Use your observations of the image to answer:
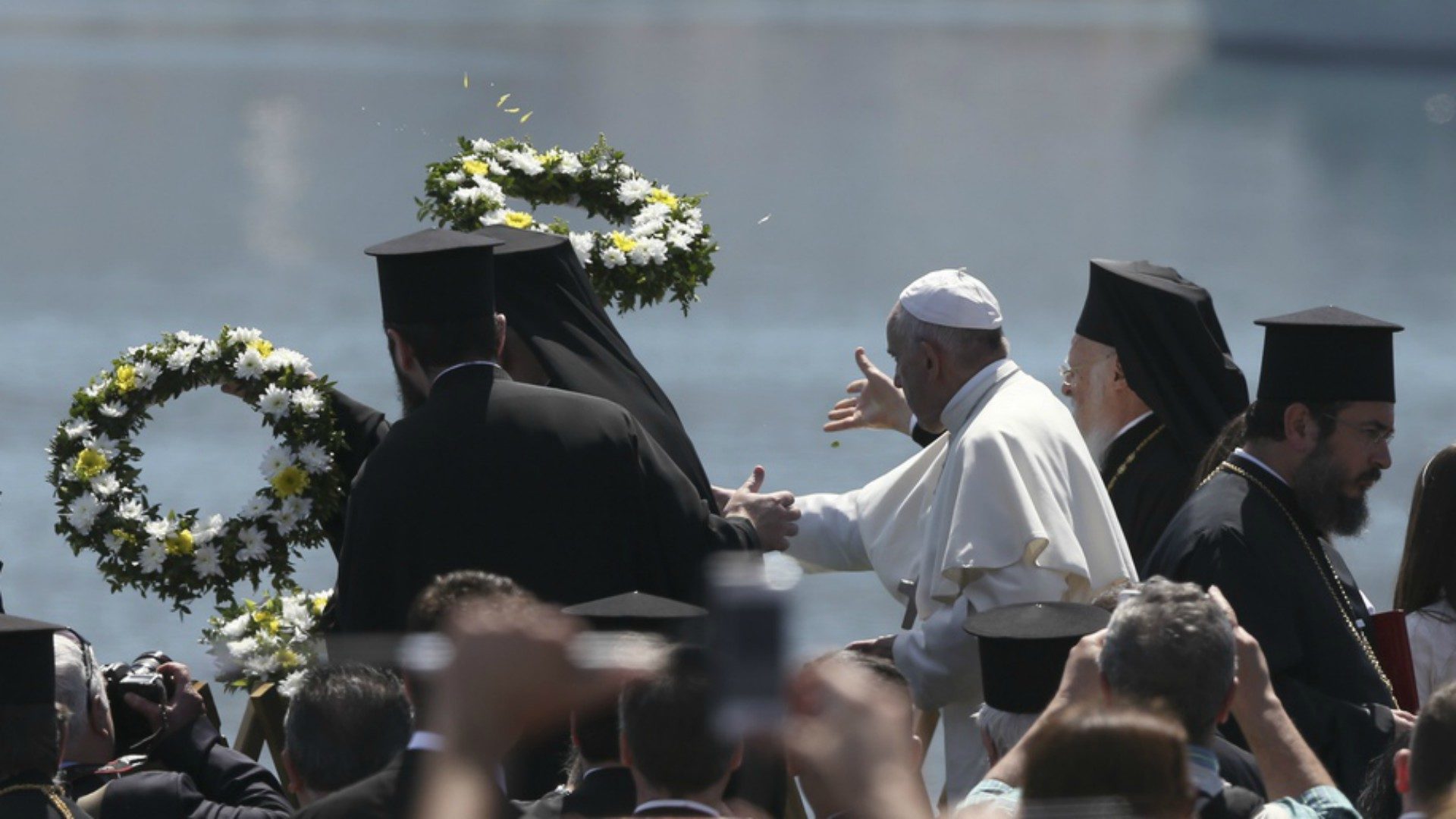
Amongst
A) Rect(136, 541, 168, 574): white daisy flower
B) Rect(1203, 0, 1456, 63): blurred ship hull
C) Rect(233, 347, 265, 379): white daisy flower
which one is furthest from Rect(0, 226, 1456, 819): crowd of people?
Rect(1203, 0, 1456, 63): blurred ship hull

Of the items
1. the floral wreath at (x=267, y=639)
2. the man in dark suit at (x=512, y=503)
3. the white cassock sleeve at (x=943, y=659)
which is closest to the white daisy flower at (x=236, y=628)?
the floral wreath at (x=267, y=639)

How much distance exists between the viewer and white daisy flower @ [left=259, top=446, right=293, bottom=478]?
498cm

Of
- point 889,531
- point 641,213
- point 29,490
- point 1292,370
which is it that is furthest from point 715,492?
point 29,490

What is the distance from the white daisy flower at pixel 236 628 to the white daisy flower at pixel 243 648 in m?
0.02

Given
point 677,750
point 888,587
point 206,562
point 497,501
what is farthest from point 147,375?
point 677,750

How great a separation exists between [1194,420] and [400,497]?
2.04 m

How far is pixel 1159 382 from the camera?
5.33 m

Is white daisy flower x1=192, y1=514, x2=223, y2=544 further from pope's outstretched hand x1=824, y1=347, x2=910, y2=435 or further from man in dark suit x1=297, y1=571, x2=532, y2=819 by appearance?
man in dark suit x1=297, y1=571, x2=532, y2=819

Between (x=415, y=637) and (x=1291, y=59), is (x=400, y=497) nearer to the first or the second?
(x=415, y=637)

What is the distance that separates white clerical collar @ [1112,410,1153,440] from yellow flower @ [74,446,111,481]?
2.29m

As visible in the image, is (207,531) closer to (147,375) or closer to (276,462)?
(276,462)

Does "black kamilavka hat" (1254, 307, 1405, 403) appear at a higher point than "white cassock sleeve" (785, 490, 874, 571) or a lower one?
higher

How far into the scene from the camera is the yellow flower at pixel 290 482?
497 centimetres

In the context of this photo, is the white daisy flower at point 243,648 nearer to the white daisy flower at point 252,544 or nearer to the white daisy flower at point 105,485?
the white daisy flower at point 252,544
